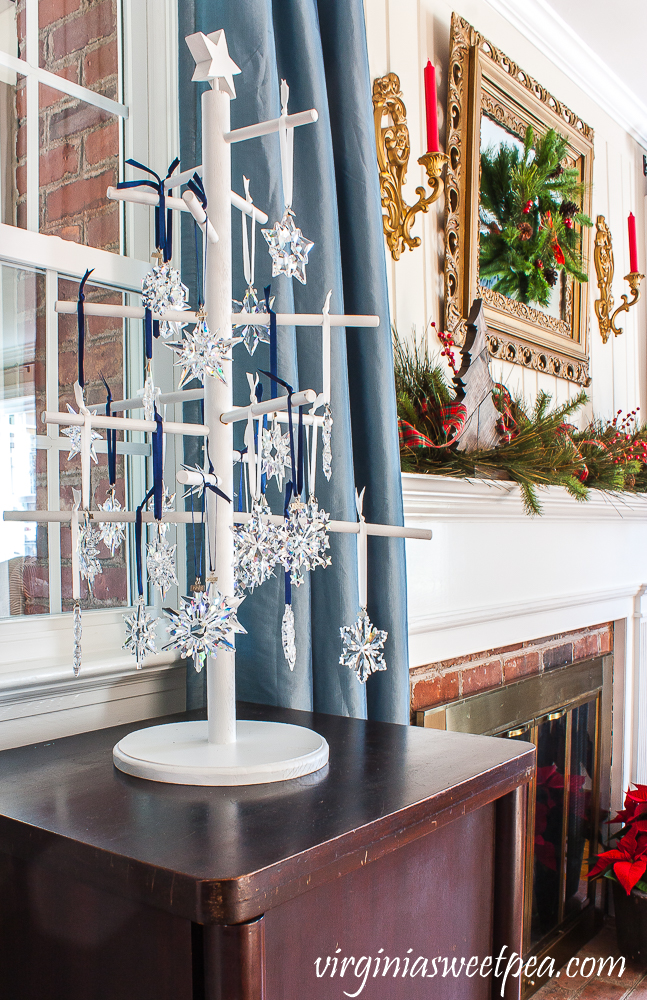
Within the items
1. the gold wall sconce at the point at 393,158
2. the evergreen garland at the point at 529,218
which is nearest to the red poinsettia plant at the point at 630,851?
the evergreen garland at the point at 529,218

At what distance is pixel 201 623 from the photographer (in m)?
0.61

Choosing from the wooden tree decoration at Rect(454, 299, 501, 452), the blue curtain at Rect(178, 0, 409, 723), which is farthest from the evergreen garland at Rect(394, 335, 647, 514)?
the blue curtain at Rect(178, 0, 409, 723)

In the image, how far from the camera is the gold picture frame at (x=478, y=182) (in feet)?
5.99

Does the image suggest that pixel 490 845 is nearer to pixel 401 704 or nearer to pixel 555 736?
pixel 401 704

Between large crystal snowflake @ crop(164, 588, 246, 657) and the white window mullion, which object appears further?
the white window mullion

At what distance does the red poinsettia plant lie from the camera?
1.95 m

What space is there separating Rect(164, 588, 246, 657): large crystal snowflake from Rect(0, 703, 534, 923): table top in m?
0.13

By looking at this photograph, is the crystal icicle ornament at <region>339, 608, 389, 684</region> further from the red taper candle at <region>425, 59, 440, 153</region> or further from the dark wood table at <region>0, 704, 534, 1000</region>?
the red taper candle at <region>425, 59, 440, 153</region>

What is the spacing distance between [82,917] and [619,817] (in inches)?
72.9

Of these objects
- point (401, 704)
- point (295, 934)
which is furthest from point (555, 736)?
point (295, 934)

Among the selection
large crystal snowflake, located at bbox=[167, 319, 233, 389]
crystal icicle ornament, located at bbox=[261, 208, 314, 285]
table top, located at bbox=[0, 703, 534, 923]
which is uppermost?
crystal icicle ornament, located at bbox=[261, 208, 314, 285]

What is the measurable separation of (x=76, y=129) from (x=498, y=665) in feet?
4.26

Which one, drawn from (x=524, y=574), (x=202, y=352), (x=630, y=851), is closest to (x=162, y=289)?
(x=202, y=352)

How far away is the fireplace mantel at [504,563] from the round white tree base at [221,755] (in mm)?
652
